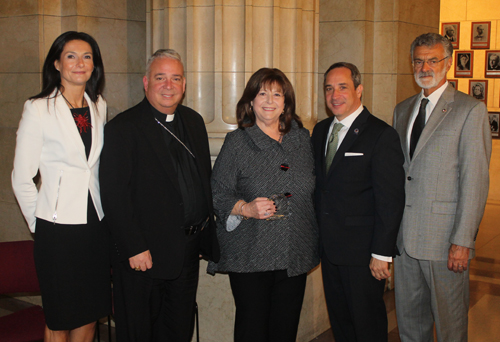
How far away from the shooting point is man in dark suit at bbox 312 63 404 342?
268 centimetres

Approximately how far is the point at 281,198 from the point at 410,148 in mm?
892

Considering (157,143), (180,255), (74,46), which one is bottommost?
(180,255)

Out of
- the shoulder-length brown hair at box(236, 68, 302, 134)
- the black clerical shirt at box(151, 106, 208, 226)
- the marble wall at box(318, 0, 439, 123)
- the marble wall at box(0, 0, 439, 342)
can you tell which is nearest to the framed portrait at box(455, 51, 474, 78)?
the marble wall at box(0, 0, 439, 342)

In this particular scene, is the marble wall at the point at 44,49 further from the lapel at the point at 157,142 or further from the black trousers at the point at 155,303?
the black trousers at the point at 155,303

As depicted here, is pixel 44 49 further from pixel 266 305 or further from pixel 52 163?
pixel 266 305

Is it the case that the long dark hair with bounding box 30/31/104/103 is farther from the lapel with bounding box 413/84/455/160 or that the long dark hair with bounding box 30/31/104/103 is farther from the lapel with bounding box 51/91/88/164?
the lapel with bounding box 413/84/455/160

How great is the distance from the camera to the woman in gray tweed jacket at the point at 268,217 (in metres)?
2.72

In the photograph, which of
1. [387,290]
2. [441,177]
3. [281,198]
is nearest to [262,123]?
[281,198]

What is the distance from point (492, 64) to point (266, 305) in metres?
7.91

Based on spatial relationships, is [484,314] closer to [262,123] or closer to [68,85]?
[262,123]

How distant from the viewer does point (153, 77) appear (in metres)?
2.77

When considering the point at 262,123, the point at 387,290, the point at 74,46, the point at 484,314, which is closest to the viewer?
the point at 74,46

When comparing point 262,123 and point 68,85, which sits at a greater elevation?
point 68,85

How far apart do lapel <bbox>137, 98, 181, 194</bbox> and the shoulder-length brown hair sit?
488 millimetres
